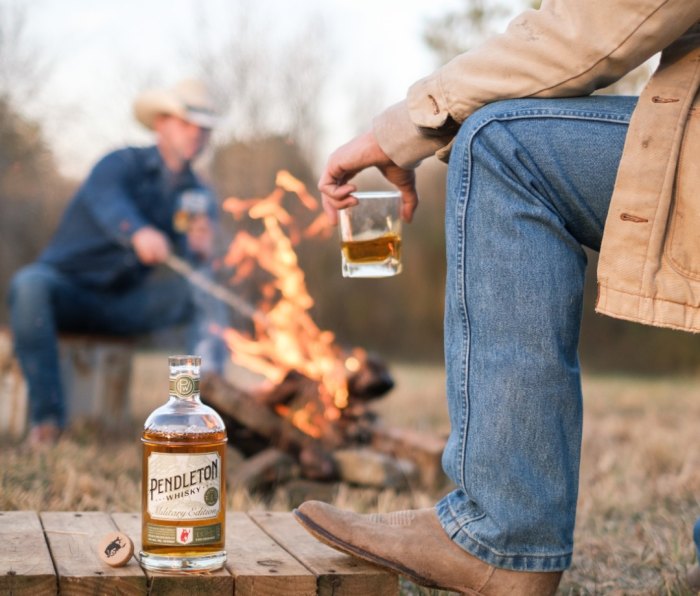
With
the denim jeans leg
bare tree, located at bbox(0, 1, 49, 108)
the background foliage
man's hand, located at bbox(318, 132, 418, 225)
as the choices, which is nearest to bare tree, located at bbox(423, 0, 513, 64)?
the background foliage

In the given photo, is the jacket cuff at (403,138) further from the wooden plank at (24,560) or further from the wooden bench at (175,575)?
the wooden plank at (24,560)

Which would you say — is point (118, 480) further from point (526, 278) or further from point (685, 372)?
point (685, 372)

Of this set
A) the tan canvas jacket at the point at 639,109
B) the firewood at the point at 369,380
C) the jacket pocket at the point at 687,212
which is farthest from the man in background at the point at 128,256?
the jacket pocket at the point at 687,212

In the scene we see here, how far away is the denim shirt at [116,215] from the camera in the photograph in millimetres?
5059

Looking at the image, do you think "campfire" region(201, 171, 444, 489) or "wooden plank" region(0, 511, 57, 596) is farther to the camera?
"campfire" region(201, 171, 444, 489)

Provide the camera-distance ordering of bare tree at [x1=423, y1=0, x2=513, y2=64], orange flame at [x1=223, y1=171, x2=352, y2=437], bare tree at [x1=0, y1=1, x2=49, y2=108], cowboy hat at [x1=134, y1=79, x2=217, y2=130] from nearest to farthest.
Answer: orange flame at [x1=223, y1=171, x2=352, y2=437] < cowboy hat at [x1=134, y1=79, x2=217, y2=130] < bare tree at [x1=0, y1=1, x2=49, y2=108] < bare tree at [x1=423, y1=0, x2=513, y2=64]

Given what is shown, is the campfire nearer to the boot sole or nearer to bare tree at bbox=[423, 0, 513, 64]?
the boot sole

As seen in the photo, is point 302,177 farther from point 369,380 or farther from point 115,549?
point 115,549

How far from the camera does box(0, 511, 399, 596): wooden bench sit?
1.66 meters

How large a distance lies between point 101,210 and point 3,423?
3.97ft

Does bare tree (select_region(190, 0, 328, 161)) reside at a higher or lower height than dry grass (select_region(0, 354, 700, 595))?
higher

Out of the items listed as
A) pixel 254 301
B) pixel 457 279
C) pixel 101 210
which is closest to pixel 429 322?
pixel 254 301

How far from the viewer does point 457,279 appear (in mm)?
1716

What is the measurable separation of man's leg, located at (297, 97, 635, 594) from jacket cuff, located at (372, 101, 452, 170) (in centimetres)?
12
